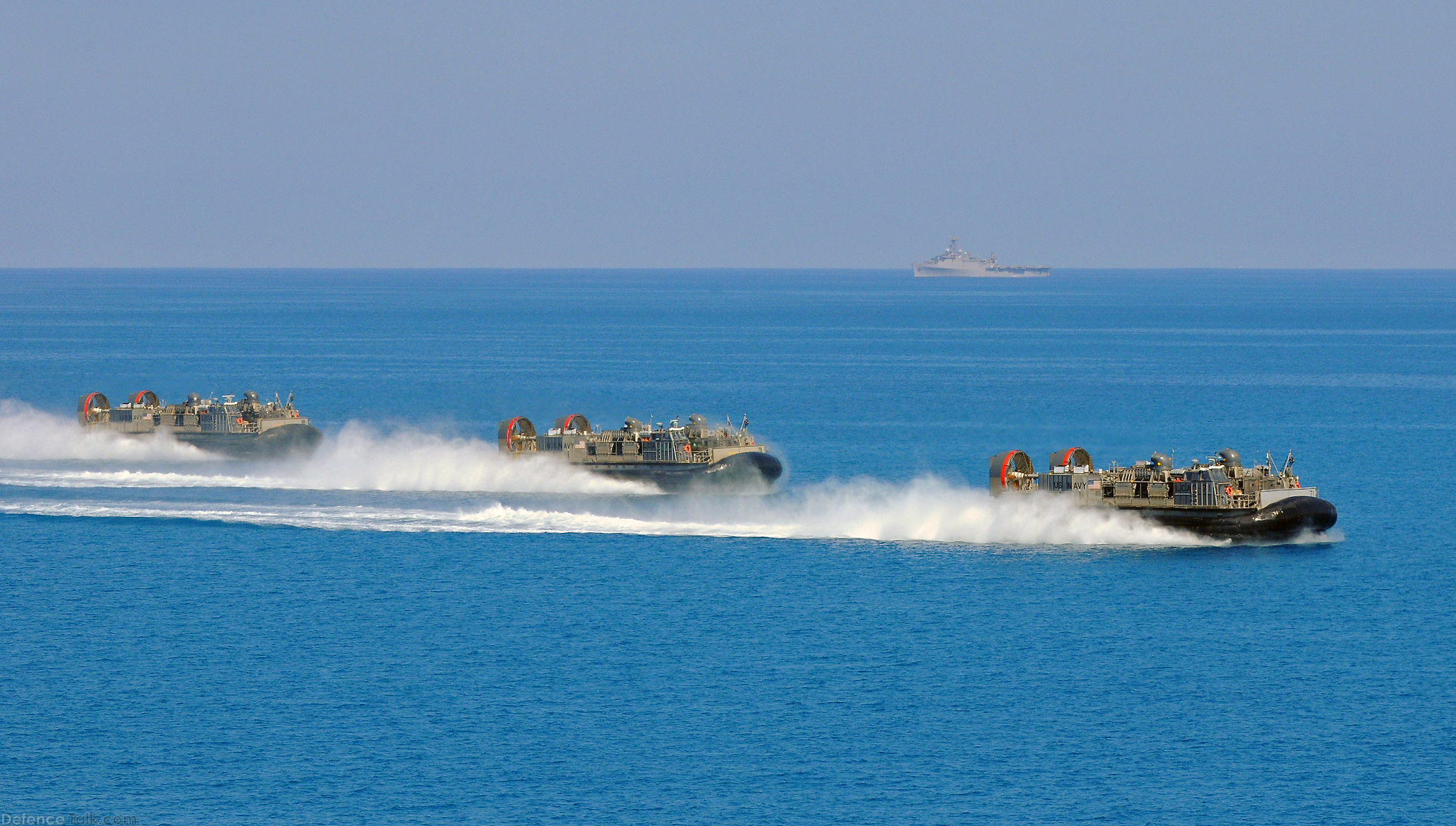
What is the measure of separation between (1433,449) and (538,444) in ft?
200

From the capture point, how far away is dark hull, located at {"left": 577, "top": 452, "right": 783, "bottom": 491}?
100188 mm

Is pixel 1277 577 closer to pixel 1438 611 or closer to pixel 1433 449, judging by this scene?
pixel 1438 611

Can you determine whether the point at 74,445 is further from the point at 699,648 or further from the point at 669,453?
the point at 699,648

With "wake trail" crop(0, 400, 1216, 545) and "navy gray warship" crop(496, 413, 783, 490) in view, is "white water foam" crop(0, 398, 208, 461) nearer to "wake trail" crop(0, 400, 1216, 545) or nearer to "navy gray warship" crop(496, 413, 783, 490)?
"wake trail" crop(0, 400, 1216, 545)

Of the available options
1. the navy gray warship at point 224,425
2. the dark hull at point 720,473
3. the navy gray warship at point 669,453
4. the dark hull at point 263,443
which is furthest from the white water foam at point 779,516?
the navy gray warship at point 224,425

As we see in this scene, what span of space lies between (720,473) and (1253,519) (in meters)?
30.6

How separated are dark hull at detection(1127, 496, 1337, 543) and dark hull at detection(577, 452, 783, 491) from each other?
24515 millimetres

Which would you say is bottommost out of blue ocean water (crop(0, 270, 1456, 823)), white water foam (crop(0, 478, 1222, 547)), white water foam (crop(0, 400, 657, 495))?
blue ocean water (crop(0, 270, 1456, 823))

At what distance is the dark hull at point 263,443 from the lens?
116938mm

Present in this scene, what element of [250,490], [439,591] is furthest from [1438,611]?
[250,490]

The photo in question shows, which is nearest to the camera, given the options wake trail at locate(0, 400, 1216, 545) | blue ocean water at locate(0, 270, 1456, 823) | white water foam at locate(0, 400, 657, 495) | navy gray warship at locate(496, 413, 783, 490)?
blue ocean water at locate(0, 270, 1456, 823)

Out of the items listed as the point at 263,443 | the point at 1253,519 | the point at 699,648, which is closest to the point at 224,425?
the point at 263,443

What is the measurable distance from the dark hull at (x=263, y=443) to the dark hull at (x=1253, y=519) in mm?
57609

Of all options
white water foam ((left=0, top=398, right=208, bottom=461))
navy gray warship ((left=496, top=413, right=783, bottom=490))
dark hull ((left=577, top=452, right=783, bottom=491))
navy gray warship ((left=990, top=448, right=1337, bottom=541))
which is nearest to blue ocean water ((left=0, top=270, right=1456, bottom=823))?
white water foam ((left=0, top=398, right=208, bottom=461))
